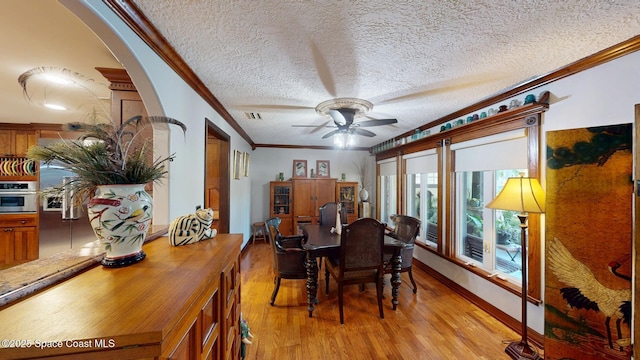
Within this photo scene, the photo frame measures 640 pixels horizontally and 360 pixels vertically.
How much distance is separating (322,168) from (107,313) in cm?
512

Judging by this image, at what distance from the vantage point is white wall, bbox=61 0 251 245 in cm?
110

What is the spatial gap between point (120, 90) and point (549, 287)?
12.3 ft

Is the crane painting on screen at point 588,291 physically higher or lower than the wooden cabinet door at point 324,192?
lower

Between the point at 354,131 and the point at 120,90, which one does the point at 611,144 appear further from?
the point at 120,90

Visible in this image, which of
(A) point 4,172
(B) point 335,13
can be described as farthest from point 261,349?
(A) point 4,172

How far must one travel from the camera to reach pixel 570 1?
113 centimetres

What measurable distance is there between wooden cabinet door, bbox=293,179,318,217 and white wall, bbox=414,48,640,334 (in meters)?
3.50

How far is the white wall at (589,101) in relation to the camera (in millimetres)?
1466

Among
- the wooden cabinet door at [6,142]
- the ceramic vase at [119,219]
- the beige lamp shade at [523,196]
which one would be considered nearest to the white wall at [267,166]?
the wooden cabinet door at [6,142]

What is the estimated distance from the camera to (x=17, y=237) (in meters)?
3.08

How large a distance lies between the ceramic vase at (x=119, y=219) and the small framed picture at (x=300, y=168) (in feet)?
14.9

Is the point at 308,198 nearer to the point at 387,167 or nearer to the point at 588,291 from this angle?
the point at 387,167

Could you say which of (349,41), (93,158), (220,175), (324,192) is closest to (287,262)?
(220,175)

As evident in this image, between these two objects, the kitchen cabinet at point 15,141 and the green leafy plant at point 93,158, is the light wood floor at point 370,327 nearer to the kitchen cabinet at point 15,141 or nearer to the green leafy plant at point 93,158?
the green leafy plant at point 93,158
